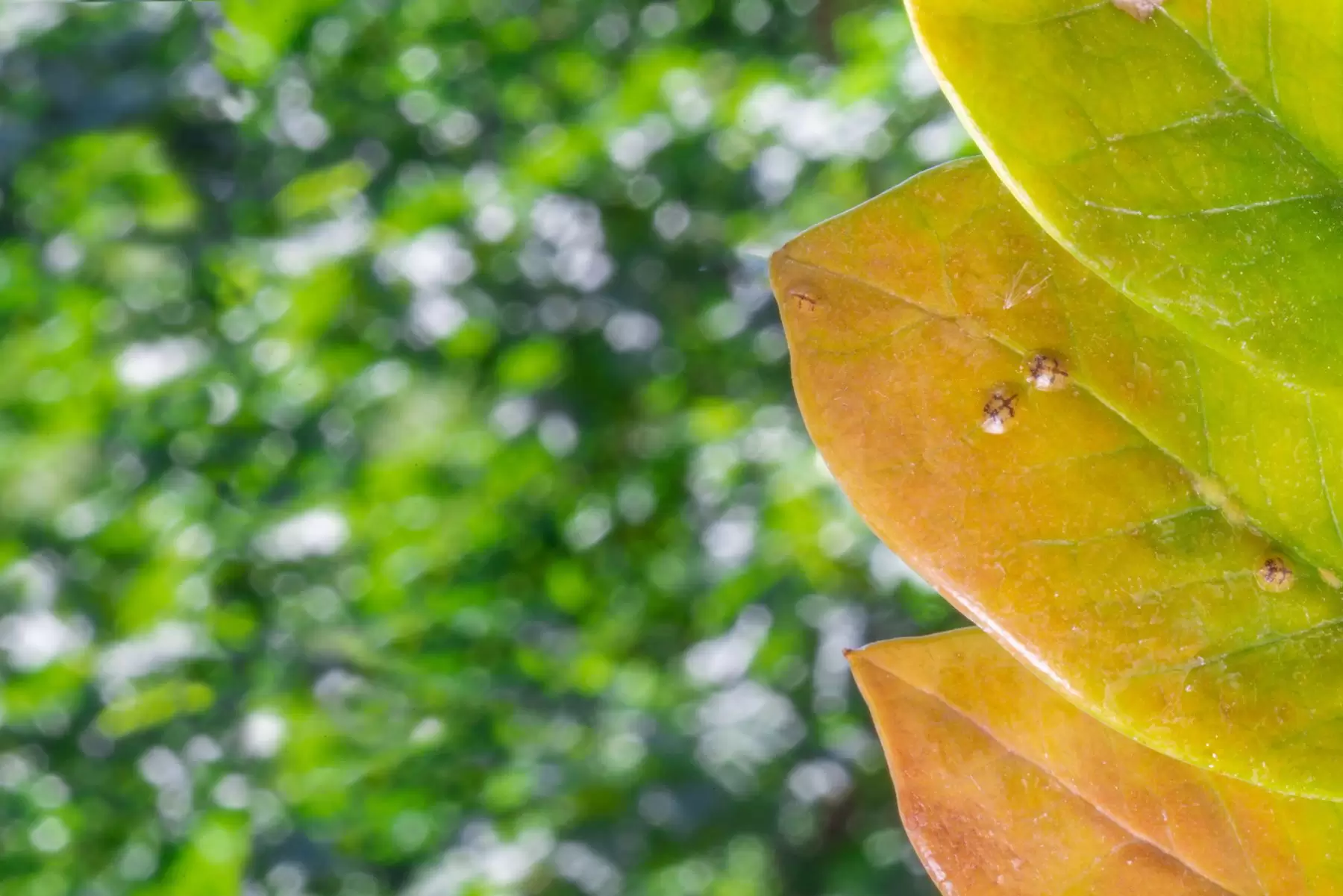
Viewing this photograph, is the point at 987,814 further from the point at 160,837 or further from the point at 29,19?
the point at 29,19

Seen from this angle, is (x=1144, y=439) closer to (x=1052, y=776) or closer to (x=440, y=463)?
(x=1052, y=776)

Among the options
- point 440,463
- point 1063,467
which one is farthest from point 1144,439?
point 440,463

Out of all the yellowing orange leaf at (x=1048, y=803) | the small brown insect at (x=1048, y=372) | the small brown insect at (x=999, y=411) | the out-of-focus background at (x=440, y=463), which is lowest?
the out-of-focus background at (x=440, y=463)

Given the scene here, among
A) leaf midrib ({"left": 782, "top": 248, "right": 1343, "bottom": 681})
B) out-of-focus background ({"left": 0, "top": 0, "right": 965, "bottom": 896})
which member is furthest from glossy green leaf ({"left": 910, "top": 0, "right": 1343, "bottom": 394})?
out-of-focus background ({"left": 0, "top": 0, "right": 965, "bottom": 896})

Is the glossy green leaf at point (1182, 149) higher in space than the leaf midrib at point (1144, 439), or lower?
higher

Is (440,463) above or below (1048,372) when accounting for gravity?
below

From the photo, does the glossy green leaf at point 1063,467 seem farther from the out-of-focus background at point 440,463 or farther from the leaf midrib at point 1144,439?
the out-of-focus background at point 440,463

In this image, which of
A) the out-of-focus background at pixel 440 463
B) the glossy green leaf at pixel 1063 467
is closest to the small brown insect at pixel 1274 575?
the glossy green leaf at pixel 1063 467
